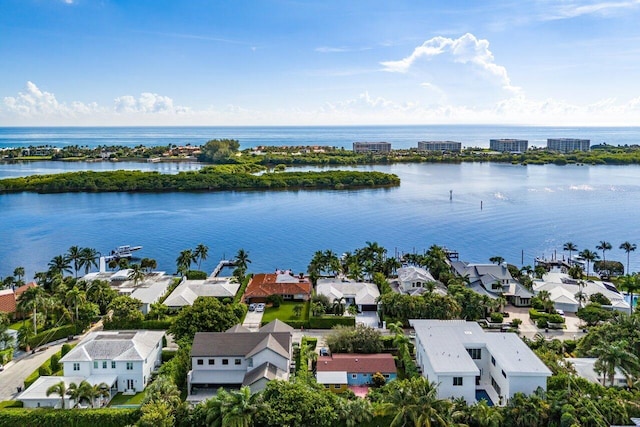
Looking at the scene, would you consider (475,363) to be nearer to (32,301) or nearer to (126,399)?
(126,399)

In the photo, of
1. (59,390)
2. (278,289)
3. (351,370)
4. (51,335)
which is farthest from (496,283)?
(51,335)

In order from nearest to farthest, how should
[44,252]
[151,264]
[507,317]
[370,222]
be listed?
[507,317] < [151,264] < [44,252] < [370,222]

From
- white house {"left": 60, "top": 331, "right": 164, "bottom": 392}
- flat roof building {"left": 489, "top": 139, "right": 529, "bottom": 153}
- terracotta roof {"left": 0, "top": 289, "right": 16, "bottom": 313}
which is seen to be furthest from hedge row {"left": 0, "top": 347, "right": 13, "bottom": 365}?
flat roof building {"left": 489, "top": 139, "right": 529, "bottom": 153}

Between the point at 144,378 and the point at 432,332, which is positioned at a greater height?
the point at 432,332

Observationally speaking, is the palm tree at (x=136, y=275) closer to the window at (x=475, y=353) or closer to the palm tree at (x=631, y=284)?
the window at (x=475, y=353)

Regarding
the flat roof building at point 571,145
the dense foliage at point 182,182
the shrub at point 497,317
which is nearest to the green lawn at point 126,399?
the shrub at point 497,317

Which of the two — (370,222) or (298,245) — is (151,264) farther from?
(370,222)

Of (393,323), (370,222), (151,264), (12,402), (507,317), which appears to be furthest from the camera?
(370,222)

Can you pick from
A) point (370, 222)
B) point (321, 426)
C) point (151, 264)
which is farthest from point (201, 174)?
point (321, 426)
